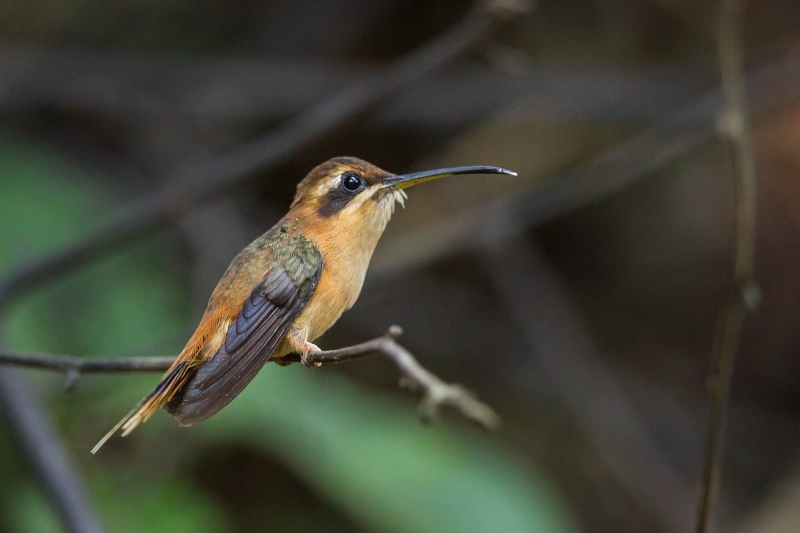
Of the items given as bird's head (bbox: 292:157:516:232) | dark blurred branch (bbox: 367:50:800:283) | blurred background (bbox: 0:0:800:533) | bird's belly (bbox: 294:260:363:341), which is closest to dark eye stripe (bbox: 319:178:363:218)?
bird's head (bbox: 292:157:516:232)

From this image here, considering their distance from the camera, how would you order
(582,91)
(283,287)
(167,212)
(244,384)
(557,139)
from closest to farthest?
(244,384) < (283,287) < (167,212) < (582,91) < (557,139)

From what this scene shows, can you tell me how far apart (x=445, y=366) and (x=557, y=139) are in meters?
2.00

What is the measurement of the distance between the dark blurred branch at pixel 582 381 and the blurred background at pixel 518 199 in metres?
0.02

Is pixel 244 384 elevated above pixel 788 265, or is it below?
below

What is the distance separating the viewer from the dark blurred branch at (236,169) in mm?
3958

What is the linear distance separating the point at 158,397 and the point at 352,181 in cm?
70

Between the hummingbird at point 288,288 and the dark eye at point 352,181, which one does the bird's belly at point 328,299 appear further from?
the dark eye at point 352,181

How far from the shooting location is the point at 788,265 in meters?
6.21

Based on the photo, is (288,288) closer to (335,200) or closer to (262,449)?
(335,200)

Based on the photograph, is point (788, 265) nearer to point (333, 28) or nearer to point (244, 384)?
point (333, 28)

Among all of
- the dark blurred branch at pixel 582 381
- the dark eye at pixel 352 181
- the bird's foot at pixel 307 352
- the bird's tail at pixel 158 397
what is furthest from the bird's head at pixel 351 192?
the dark blurred branch at pixel 582 381

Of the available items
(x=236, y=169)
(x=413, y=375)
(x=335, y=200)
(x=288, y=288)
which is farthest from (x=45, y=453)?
(x=413, y=375)

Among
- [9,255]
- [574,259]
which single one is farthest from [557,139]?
[9,255]

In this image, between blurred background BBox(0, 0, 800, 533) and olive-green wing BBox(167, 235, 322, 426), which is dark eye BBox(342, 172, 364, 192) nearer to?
olive-green wing BBox(167, 235, 322, 426)
